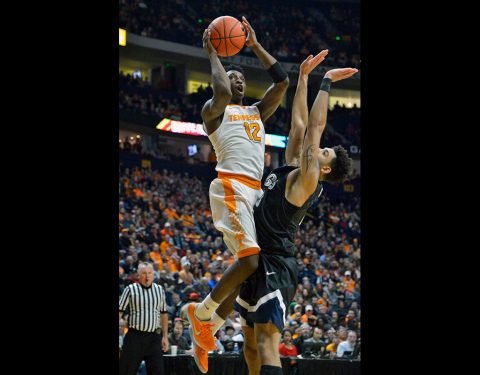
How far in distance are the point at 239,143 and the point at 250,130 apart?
168mm

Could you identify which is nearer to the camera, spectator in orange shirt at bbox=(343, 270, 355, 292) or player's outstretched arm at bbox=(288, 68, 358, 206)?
player's outstretched arm at bbox=(288, 68, 358, 206)

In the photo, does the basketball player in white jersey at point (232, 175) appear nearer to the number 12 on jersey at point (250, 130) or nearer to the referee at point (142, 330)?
the number 12 on jersey at point (250, 130)

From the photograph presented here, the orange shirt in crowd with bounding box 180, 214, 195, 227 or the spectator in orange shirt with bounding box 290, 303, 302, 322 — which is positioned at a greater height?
the orange shirt in crowd with bounding box 180, 214, 195, 227

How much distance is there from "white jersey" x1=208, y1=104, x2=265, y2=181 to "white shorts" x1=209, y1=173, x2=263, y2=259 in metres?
0.08

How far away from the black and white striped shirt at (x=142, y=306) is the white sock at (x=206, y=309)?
2715 mm

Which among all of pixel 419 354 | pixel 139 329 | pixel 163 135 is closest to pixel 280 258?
pixel 419 354

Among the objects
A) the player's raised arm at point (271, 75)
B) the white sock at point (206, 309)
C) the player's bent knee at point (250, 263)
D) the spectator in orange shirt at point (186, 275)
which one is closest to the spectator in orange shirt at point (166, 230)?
the spectator in orange shirt at point (186, 275)

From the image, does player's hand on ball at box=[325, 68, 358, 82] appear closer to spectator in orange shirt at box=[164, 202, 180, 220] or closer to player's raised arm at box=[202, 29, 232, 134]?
player's raised arm at box=[202, 29, 232, 134]

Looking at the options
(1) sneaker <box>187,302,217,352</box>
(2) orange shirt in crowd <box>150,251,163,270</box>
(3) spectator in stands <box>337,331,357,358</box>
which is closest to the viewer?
(1) sneaker <box>187,302,217,352</box>

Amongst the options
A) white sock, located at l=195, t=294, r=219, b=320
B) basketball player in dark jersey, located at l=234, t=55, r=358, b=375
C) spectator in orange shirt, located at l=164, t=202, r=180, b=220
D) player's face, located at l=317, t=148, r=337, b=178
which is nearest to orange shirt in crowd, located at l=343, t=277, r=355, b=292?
spectator in orange shirt, located at l=164, t=202, r=180, b=220

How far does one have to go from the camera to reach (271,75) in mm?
6859

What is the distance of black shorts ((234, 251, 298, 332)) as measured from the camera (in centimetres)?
604

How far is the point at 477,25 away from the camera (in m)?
3.99
